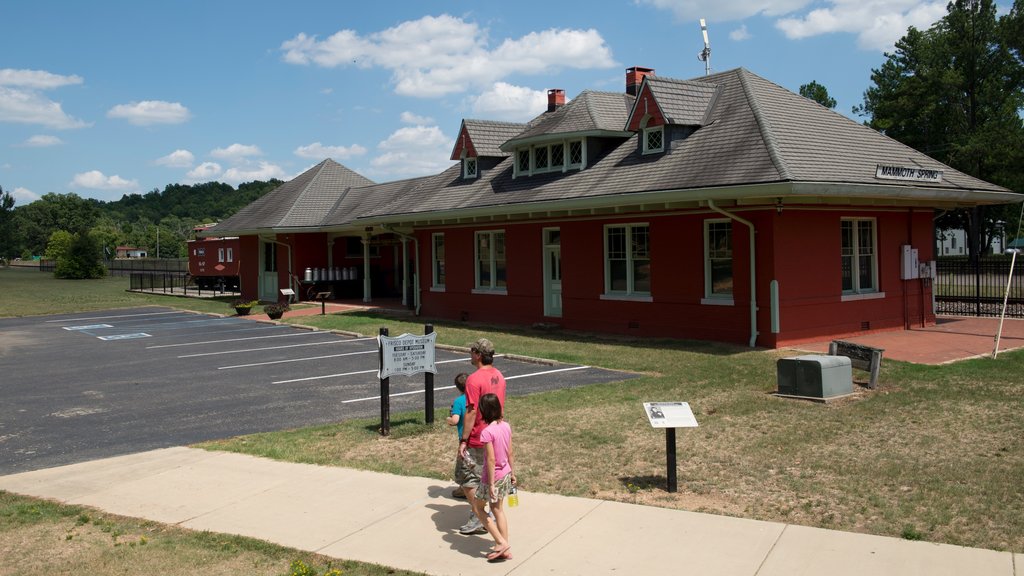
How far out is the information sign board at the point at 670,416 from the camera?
7641 millimetres

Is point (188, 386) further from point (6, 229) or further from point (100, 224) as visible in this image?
point (100, 224)

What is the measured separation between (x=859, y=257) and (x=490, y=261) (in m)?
10.7

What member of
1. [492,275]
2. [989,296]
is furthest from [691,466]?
[989,296]

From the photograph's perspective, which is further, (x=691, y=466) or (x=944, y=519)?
(x=691, y=466)

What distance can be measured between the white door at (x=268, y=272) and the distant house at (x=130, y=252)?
130952 millimetres

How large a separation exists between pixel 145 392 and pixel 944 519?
1281cm

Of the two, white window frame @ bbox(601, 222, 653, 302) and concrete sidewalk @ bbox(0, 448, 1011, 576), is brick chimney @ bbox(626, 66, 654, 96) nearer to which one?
white window frame @ bbox(601, 222, 653, 302)

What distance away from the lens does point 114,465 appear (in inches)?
375

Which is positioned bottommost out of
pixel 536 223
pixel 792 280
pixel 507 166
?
pixel 792 280

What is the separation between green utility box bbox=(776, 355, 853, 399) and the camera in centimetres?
1173

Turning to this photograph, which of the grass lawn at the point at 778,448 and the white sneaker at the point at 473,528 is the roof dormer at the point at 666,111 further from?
the white sneaker at the point at 473,528

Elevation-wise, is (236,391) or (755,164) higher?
(755,164)

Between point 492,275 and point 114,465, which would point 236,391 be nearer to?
point 114,465

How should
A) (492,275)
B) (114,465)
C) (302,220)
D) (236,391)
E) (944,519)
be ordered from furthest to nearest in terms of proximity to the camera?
(302,220)
(492,275)
(236,391)
(114,465)
(944,519)
